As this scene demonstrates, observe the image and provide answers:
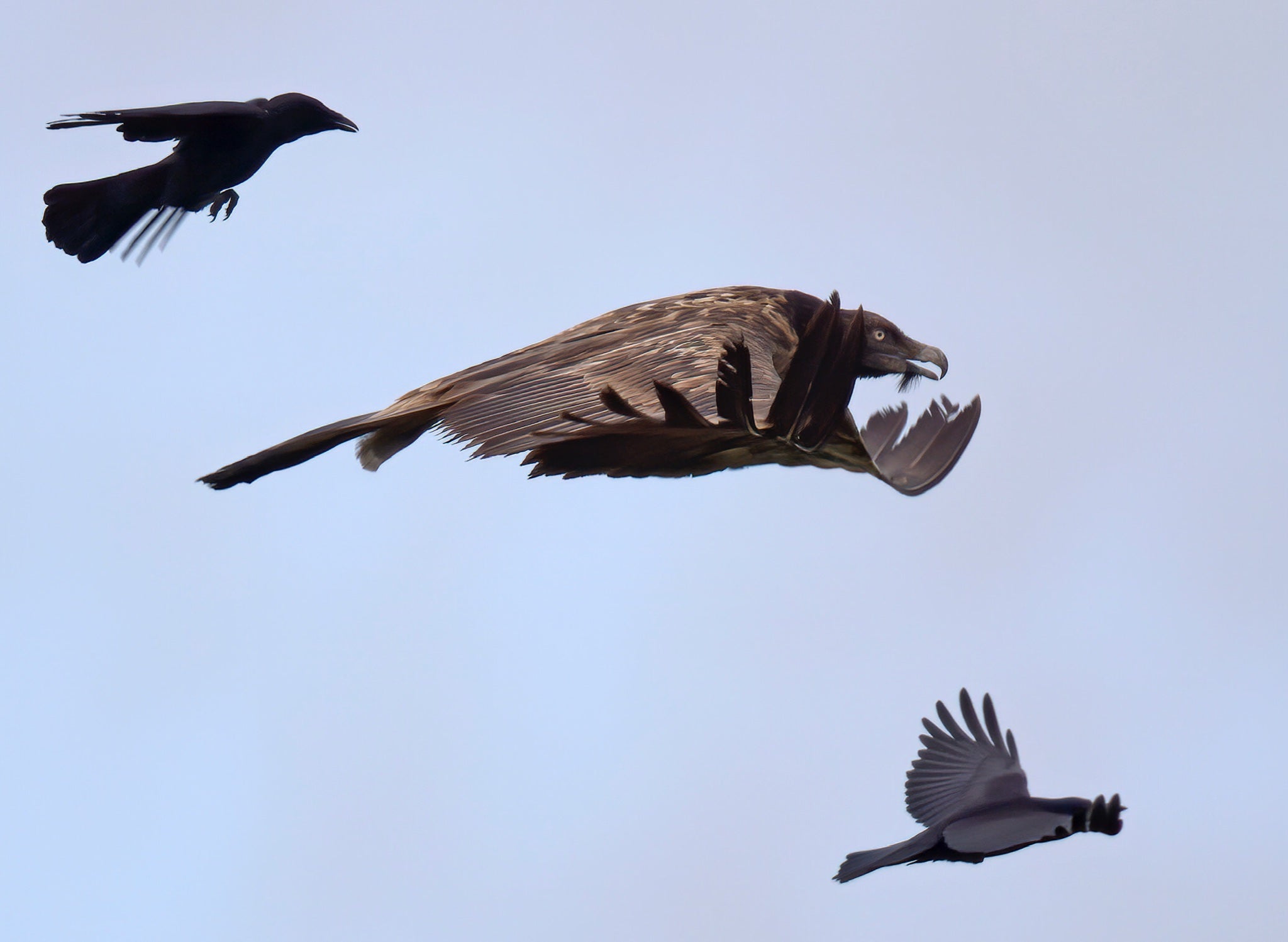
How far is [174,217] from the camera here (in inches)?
225

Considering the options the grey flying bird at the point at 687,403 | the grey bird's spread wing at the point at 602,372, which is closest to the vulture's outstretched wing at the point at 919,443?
the grey flying bird at the point at 687,403

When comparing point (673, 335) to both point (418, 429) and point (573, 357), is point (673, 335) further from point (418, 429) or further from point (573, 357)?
point (418, 429)

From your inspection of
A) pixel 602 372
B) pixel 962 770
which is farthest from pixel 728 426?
pixel 962 770

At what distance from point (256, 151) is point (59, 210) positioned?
72cm

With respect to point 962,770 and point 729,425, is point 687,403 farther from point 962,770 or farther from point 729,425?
point 962,770

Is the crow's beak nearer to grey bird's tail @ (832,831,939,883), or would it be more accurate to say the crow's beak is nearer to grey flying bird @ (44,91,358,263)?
grey flying bird @ (44,91,358,263)

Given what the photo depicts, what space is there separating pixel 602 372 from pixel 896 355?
187 cm

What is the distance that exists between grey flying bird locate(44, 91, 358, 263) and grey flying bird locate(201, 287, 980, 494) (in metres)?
1.05

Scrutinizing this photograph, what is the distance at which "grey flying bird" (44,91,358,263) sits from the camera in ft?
18.0

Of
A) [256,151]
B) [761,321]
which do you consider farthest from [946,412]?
[256,151]

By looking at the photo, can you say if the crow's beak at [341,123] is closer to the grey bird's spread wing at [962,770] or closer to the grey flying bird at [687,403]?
the grey flying bird at [687,403]

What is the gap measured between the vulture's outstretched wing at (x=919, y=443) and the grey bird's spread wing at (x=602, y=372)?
20.0 inches

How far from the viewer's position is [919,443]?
5.94 meters

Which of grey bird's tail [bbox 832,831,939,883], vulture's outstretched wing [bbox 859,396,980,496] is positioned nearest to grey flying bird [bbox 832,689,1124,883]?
grey bird's tail [bbox 832,831,939,883]
